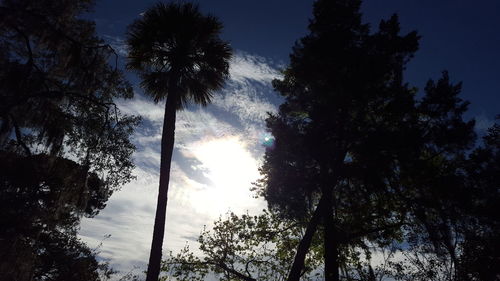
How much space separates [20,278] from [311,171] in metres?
11.7

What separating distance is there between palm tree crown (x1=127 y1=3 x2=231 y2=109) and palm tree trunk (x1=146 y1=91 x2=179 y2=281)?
1.00 m

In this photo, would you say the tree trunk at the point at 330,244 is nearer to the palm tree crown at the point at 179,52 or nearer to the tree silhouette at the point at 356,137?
the tree silhouette at the point at 356,137

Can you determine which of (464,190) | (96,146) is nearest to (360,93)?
(464,190)

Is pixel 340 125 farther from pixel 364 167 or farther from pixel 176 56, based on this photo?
pixel 176 56

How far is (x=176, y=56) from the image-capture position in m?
9.71

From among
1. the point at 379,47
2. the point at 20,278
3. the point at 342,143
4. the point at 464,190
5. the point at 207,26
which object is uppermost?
the point at 379,47

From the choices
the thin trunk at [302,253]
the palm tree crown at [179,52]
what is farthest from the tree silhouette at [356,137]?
the palm tree crown at [179,52]

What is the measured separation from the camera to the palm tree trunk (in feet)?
23.9

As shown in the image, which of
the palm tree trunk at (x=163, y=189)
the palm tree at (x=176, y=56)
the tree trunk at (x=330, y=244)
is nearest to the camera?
the palm tree trunk at (x=163, y=189)

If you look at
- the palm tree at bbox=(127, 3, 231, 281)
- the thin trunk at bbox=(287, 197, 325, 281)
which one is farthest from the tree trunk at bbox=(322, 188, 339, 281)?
the palm tree at bbox=(127, 3, 231, 281)

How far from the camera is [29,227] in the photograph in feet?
40.9

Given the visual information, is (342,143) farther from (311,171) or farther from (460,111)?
(460,111)

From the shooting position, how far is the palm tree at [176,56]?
31.0 ft

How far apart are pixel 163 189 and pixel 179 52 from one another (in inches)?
184
